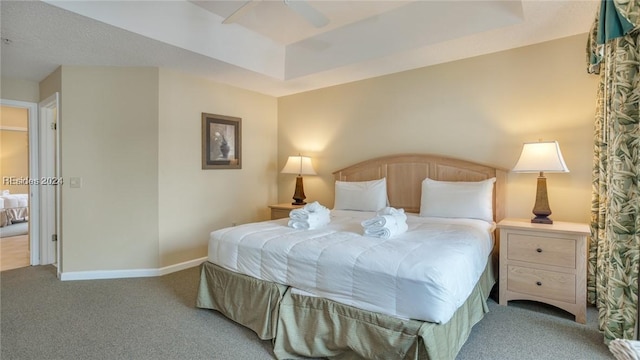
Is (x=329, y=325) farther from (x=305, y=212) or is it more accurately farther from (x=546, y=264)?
(x=546, y=264)

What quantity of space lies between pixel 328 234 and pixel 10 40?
3.39 m

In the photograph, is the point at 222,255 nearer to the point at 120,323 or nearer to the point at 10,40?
the point at 120,323

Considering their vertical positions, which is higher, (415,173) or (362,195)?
(415,173)

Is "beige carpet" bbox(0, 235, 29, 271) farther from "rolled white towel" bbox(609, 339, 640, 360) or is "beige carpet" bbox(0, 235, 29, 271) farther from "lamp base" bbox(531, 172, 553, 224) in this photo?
"lamp base" bbox(531, 172, 553, 224)

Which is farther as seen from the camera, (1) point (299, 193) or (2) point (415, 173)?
(1) point (299, 193)

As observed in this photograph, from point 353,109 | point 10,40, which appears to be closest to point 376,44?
point 353,109

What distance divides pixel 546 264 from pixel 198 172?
12.5 ft

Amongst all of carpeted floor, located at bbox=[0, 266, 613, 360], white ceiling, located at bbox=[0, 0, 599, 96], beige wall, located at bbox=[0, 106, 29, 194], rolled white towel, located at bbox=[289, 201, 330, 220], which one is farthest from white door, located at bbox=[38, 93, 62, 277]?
beige wall, located at bbox=[0, 106, 29, 194]

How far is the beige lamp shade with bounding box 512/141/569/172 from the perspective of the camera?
2611 mm

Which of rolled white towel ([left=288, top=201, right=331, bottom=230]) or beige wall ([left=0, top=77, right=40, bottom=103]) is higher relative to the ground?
beige wall ([left=0, top=77, right=40, bottom=103])

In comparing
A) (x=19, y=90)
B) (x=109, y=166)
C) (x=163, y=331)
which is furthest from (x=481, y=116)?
(x=19, y=90)

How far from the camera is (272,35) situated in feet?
12.7

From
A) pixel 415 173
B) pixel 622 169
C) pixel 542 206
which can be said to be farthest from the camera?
pixel 415 173

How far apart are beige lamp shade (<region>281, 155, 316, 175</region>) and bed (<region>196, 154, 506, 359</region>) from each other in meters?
1.60
